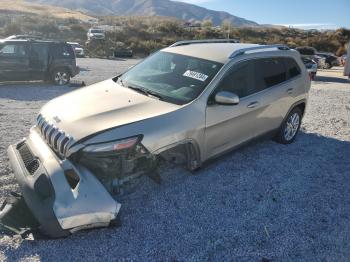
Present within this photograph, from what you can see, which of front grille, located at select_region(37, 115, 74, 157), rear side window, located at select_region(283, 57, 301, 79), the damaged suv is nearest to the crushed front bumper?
the damaged suv

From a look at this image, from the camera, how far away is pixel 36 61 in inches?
539

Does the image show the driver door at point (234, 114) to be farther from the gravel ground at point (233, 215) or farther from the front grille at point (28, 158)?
the front grille at point (28, 158)

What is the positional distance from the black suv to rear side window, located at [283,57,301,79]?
9.64m

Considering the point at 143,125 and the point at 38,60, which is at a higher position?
the point at 143,125

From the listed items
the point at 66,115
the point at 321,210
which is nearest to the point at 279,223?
Answer: the point at 321,210

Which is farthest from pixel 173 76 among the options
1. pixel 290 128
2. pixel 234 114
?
pixel 290 128

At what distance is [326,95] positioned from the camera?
14172 millimetres

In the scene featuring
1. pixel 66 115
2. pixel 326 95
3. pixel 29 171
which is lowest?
pixel 326 95

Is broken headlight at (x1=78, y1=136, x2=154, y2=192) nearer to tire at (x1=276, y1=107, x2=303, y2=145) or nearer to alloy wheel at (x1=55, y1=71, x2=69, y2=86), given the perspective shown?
tire at (x1=276, y1=107, x2=303, y2=145)

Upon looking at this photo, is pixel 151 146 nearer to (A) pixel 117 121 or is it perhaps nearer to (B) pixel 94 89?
(A) pixel 117 121

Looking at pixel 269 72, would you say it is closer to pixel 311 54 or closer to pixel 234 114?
pixel 234 114

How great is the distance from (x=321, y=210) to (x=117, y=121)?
105 inches

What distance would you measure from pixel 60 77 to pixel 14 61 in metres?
1.68

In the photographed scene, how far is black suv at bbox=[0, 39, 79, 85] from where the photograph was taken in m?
13.3
